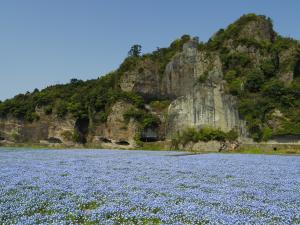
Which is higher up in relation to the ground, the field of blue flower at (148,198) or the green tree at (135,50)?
the green tree at (135,50)

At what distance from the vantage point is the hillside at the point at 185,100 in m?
60.9

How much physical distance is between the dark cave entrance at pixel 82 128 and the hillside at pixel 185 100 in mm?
213

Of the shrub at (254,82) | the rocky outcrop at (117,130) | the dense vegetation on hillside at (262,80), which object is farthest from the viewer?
the rocky outcrop at (117,130)

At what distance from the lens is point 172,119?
217 ft

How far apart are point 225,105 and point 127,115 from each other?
18.8 m

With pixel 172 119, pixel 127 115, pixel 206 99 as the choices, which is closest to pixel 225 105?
pixel 206 99

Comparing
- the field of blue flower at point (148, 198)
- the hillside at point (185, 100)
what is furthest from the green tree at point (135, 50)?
the field of blue flower at point (148, 198)

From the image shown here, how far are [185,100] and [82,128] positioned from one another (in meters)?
25.0

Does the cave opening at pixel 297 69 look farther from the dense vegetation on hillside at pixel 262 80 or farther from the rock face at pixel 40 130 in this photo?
the rock face at pixel 40 130

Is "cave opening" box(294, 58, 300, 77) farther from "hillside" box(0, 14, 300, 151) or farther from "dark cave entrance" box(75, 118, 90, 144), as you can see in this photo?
"dark cave entrance" box(75, 118, 90, 144)

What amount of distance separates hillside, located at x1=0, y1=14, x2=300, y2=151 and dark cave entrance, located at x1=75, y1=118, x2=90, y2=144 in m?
0.21

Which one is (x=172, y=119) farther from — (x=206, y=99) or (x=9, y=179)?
(x=9, y=179)

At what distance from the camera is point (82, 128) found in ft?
256

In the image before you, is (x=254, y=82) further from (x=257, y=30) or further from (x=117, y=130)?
(x=117, y=130)
